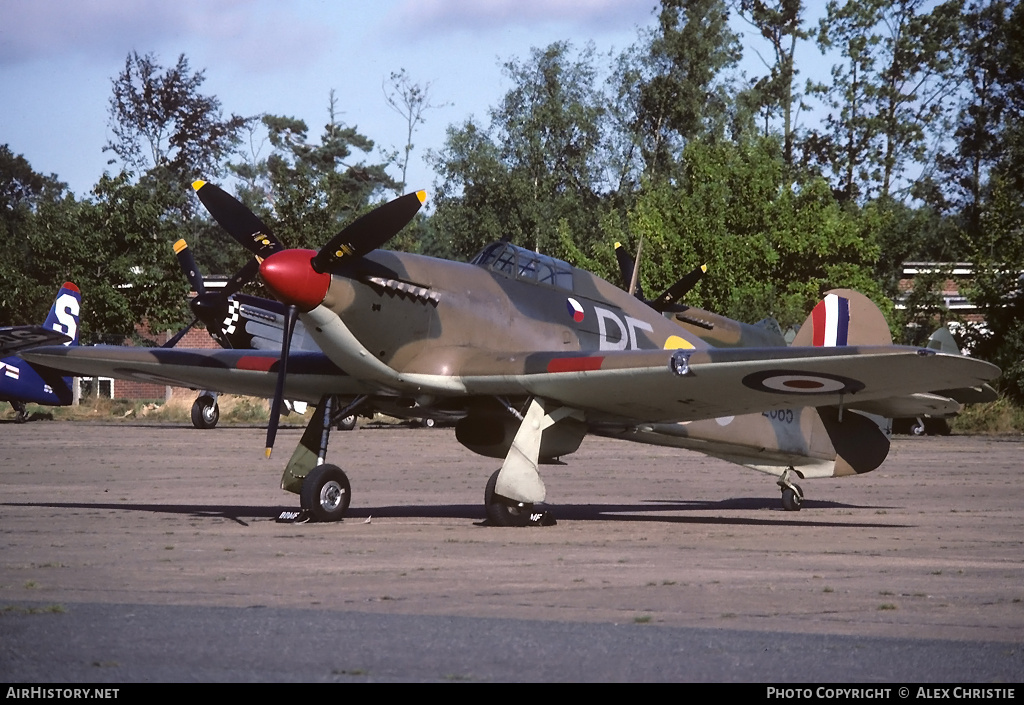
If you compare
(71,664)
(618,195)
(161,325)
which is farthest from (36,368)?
(618,195)

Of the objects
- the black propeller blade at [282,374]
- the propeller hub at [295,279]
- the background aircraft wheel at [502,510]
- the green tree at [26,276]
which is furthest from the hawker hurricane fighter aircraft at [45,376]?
the propeller hub at [295,279]

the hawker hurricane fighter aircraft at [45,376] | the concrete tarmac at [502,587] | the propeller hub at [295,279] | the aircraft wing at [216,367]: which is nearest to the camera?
the concrete tarmac at [502,587]

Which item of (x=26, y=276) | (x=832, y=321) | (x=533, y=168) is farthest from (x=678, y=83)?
(x=832, y=321)

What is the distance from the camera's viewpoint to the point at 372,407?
14219 mm

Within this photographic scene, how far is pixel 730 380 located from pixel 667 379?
609 mm

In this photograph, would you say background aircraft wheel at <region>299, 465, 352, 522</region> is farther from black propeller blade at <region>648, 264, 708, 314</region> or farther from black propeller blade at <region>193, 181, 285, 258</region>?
black propeller blade at <region>648, 264, 708, 314</region>

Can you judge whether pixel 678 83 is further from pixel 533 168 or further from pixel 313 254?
pixel 313 254

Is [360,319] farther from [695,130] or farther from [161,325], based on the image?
[695,130]

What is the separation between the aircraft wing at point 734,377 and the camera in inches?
452

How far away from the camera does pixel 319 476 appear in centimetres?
1335

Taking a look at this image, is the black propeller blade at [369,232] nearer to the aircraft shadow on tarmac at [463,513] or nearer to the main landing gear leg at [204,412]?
the aircraft shadow on tarmac at [463,513]

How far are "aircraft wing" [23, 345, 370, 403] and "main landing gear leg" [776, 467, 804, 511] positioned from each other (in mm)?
6056

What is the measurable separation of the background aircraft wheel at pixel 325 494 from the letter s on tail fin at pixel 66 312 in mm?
26741

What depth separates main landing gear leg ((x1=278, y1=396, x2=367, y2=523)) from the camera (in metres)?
13.2
